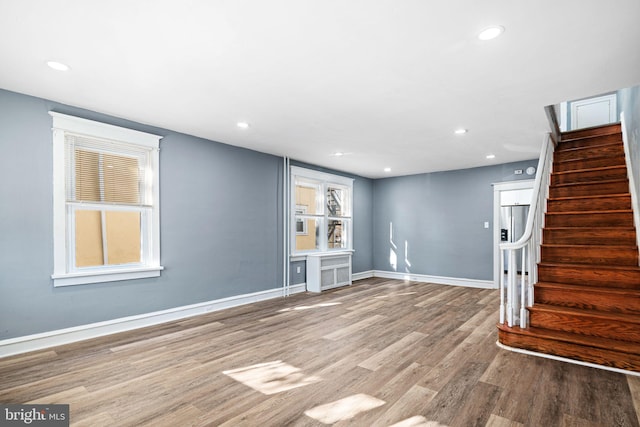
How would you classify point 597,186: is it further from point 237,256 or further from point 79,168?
point 79,168

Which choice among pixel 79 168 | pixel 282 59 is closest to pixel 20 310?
pixel 79 168

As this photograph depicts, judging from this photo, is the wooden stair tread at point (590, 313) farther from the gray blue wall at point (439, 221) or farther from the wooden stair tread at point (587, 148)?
the gray blue wall at point (439, 221)

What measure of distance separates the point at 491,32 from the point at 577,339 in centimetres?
258

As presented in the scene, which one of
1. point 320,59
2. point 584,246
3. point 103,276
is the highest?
point 320,59

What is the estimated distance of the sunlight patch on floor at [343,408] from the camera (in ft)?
6.54

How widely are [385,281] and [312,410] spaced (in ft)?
17.2

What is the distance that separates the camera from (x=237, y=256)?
15.9ft

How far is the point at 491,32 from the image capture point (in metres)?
2.05

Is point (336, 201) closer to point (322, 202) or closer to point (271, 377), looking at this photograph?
point (322, 202)

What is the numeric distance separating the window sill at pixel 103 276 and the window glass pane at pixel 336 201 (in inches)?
147

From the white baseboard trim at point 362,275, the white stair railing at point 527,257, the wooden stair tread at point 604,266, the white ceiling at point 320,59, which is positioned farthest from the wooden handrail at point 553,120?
the white baseboard trim at point 362,275

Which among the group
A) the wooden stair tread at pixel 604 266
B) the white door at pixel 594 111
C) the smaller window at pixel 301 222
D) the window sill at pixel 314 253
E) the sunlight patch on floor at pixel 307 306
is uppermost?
the white door at pixel 594 111

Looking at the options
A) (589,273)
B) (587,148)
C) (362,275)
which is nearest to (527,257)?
(589,273)

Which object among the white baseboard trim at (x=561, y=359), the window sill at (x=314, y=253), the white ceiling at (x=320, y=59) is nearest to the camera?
the white ceiling at (x=320, y=59)
